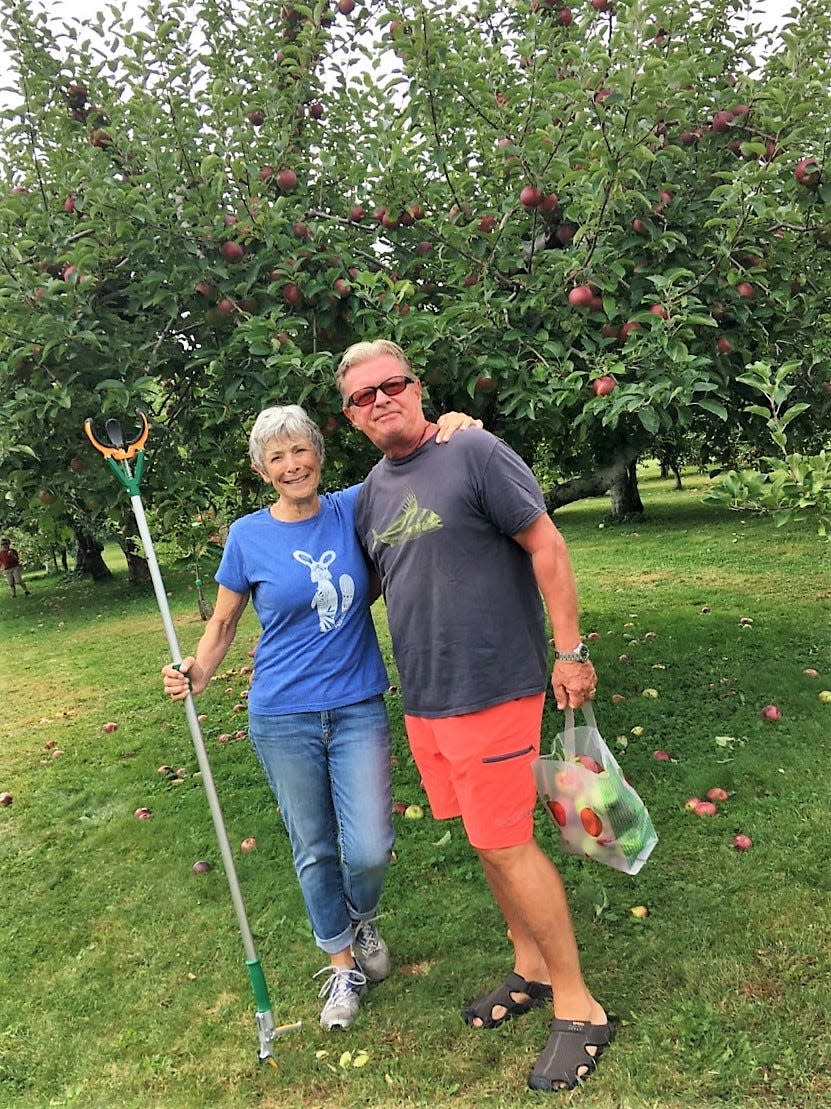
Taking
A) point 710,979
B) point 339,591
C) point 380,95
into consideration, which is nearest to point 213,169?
point 380,95

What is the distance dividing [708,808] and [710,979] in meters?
1.42

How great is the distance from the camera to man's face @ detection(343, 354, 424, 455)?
8.64 feet

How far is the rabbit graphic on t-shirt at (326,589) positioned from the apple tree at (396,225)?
1167 mm

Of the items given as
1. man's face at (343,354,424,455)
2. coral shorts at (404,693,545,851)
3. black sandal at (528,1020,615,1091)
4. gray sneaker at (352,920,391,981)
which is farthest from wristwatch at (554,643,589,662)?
gray sneaker at (352,920,391,981)

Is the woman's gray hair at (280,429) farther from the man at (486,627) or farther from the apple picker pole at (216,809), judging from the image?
the apple picker pole at (216,809)

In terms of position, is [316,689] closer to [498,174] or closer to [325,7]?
[498,174]

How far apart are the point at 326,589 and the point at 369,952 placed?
152cm

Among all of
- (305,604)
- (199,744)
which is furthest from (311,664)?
(199,744)

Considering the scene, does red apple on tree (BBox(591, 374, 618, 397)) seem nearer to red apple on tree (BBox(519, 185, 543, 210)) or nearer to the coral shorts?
red apple on tree (BBox(519, 185, 543, 210))

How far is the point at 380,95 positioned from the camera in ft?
13.8

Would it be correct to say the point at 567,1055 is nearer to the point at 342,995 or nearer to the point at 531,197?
the point at 342,995

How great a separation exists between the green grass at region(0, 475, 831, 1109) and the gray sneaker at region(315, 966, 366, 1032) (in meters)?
0.05

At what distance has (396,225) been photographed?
14.1ft

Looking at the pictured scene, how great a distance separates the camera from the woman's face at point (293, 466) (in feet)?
9.26
